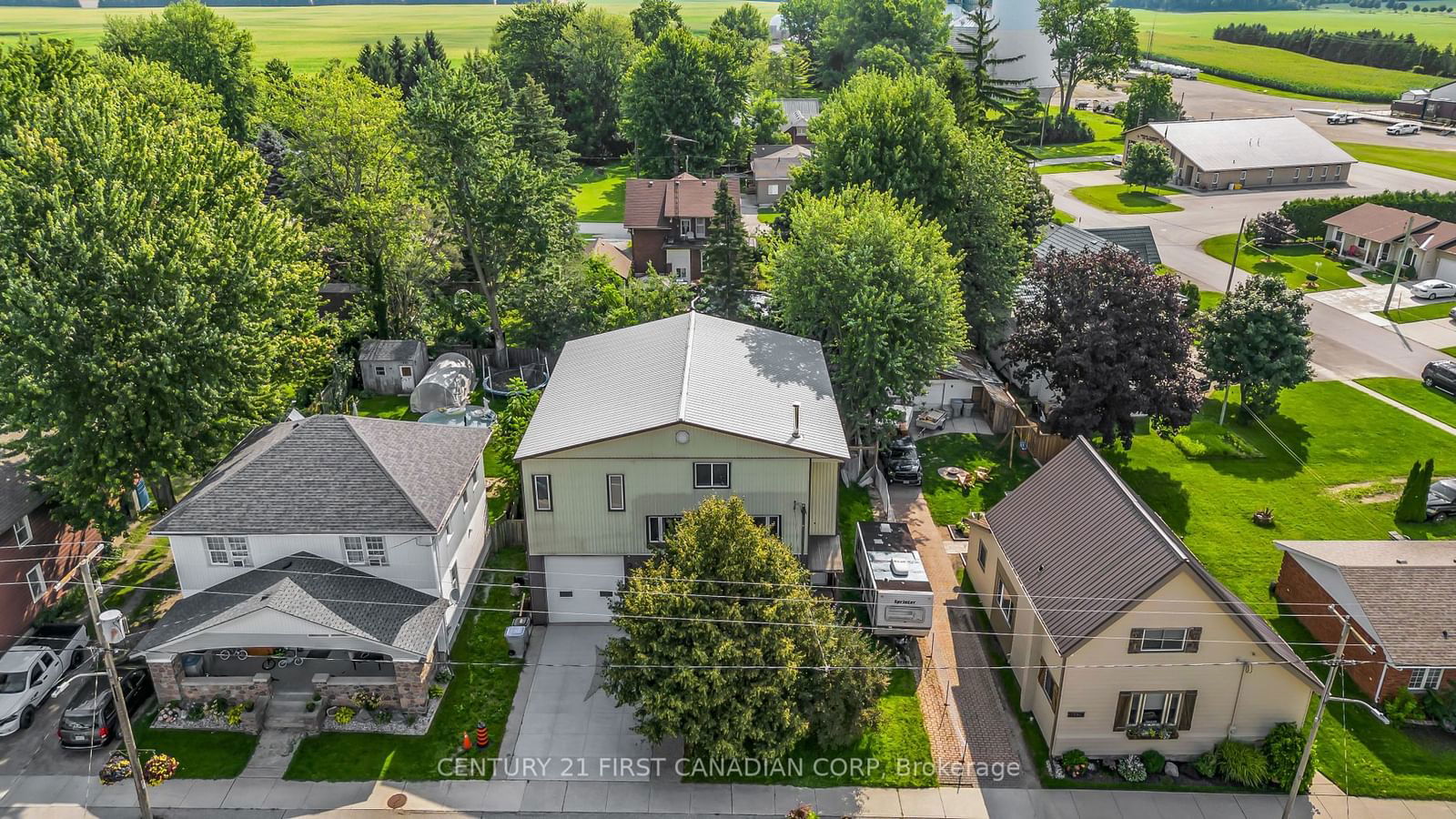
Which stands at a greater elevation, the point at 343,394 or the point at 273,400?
the point at 273,400

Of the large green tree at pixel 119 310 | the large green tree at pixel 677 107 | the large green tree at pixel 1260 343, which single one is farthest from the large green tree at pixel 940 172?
the large green tree at pixel 677 107

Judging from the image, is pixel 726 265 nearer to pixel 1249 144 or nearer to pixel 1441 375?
pixel 1441 375

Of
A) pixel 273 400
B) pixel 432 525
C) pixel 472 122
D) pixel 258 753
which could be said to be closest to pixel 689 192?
pixel 472 122

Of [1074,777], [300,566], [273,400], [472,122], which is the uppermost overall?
[472,122]

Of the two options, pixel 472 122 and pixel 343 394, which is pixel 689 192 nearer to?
pixel 472 122

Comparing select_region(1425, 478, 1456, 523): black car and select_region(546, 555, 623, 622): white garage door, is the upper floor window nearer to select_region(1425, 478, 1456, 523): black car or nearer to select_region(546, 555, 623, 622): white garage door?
select_region(546, 555, 623, 622): white garage door

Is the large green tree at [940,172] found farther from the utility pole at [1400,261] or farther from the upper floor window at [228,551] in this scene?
the upper floor window at [228,551]


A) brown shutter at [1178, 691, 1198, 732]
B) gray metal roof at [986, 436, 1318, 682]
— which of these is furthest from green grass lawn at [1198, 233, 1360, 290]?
brown shutter at [1178, 691, 1198, 732]

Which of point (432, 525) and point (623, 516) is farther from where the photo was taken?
point (623, 516)
